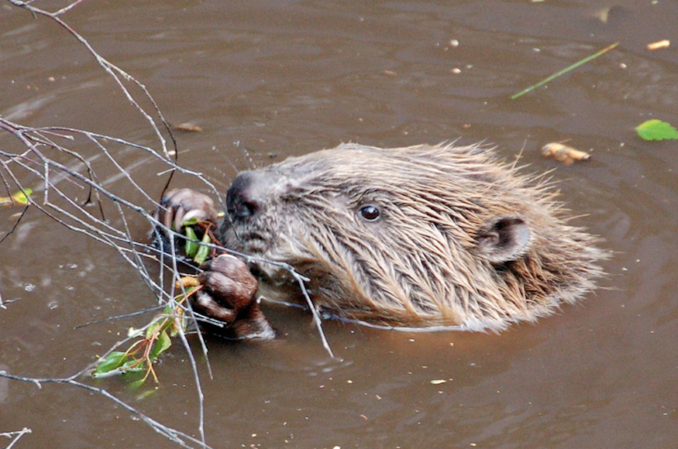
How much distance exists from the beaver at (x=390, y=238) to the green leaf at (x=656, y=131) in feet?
4.57

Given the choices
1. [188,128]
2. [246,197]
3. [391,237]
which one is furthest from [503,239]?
[188,128]

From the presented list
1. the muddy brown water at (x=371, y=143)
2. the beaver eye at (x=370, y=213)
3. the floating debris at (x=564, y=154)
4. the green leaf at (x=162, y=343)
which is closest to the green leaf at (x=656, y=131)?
the muddy brown water at (x=371, y=143)

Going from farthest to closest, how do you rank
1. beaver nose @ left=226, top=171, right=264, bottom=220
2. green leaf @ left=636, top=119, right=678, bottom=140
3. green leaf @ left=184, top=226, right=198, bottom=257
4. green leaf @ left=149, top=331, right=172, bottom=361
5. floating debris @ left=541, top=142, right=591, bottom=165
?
1. green leaf @ left=636, top=119, right=678, bottom=140
2. floating debris @ left=541, top=142, right=591, bottom=165
3. green leaf @ left=184, top=226, right=198, bottom=257
4. beaver nose @ left=226, top=171, right=264, bottom=220
5. green leaf @ left=149, top=331, right=172, bottom=361

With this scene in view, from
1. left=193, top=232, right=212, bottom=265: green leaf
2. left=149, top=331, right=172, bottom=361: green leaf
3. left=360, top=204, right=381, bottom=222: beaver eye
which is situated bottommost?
left=149, top=331, right=172, bottom=361: green leaf

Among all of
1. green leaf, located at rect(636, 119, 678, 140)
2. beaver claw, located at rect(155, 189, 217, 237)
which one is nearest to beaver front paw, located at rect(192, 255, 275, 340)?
beaver claw, located at rect(155, 189, 217, 237)

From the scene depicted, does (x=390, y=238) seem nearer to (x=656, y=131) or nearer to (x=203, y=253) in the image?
(x=203, y=253)

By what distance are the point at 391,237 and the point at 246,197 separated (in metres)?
0.56

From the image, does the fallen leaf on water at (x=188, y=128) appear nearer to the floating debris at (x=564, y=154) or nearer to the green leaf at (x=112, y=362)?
the floating debris at (x=564, y=154)

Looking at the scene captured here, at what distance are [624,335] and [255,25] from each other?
3082 millimetres

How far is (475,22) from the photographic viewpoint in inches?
215

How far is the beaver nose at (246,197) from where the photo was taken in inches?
129

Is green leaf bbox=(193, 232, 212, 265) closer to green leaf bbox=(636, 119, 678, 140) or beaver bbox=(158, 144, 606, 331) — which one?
beaver bbox=(158, 144, 606, 331)

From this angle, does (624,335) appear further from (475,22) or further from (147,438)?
(475,22)

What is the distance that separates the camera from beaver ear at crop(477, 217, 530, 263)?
130 inches
